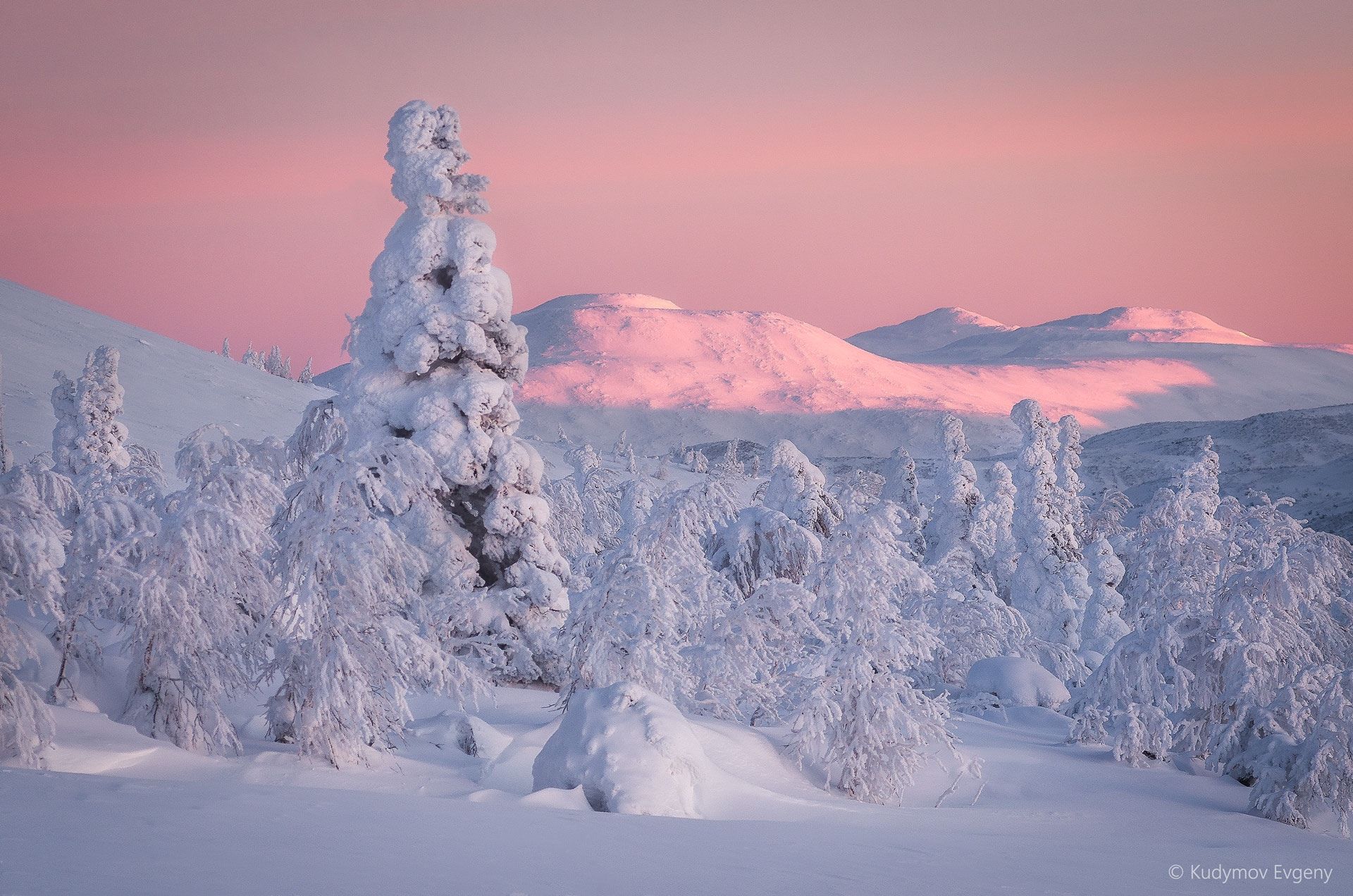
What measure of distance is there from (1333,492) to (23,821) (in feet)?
395

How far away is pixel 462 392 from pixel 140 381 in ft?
211

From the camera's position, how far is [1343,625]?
2538 cm

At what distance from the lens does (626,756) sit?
10625mm

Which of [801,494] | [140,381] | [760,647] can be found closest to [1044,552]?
[801,494]

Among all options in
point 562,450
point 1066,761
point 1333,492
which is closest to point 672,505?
point 1066,761

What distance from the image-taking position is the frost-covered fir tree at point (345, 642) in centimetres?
1099

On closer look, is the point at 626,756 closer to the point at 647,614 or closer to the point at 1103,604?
the point at 647,614

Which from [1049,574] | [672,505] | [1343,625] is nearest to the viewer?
[672,505]

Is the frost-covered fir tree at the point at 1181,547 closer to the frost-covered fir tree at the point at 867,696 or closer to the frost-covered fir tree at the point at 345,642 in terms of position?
the frost-covered fir tree at the point at 867,696

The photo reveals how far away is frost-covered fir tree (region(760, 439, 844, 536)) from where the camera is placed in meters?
31.4

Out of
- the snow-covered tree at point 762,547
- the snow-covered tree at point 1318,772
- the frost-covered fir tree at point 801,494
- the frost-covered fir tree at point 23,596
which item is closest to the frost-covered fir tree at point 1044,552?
the frost-covered fir tree at point 801,494

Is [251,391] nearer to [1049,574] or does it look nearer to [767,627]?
[1049,574]

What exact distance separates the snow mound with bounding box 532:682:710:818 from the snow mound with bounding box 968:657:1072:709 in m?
→ 16.9

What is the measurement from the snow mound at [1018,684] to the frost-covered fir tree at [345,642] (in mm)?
18070
